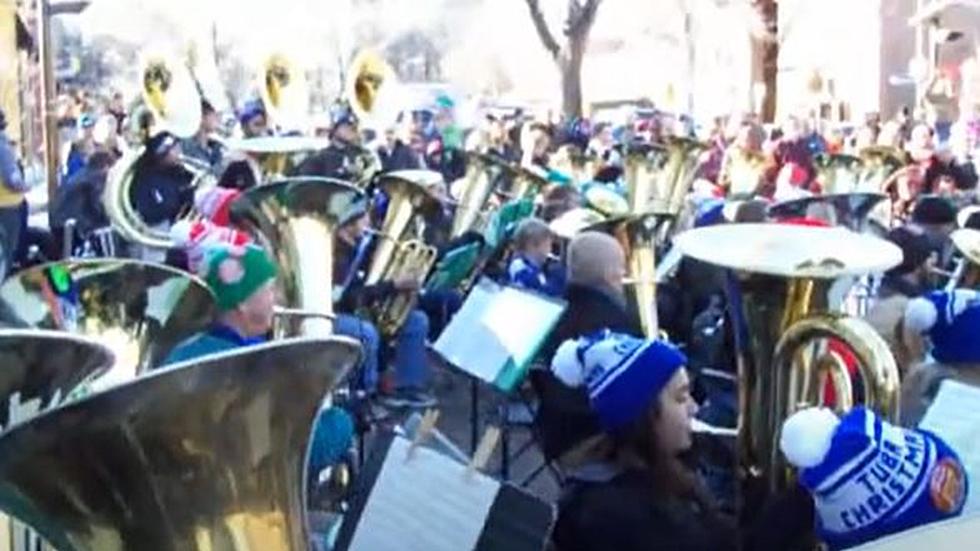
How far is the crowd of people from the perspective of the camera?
316cm

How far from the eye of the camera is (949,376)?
3949mm

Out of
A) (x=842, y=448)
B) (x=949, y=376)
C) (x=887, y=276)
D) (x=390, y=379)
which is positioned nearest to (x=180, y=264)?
(x=390, y=379)

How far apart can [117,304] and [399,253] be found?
3502mm

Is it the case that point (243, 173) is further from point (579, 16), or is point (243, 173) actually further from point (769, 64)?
point (579, 16)

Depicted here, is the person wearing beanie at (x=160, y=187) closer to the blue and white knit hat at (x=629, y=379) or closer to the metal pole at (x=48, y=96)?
the metal pole at (x=48, y=96)

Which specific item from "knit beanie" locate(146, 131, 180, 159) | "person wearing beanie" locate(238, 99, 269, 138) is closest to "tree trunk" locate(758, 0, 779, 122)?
"person wearing beanie" locate(238, 99, 269, 138)

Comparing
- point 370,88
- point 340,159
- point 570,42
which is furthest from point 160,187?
point 570,42

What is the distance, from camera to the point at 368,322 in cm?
713

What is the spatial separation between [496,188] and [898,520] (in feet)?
27.6

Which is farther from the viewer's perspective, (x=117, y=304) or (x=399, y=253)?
(x=399, y=253)

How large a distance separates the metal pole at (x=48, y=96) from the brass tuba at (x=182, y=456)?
9694 mm

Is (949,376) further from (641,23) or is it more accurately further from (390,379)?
(641,23)

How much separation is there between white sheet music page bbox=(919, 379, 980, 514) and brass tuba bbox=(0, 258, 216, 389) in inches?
66.6

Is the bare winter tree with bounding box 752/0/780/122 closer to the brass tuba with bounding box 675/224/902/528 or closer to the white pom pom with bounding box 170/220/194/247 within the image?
the white pom pom with bounding box 170/220/194/247
